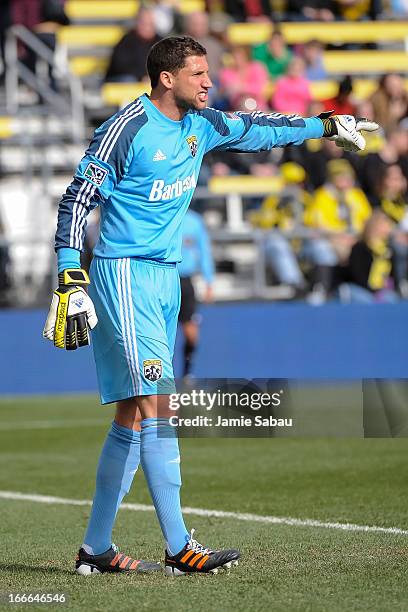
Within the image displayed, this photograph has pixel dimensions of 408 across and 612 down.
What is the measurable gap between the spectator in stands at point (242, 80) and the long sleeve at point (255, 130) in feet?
38.9

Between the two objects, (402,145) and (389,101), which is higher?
(389,101)

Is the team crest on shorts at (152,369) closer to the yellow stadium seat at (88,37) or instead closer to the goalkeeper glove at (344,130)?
the goalkeeper glove at (344,130)

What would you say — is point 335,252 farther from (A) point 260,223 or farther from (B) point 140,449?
(B) point 140,449

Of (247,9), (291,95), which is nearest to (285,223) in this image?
(291,95)

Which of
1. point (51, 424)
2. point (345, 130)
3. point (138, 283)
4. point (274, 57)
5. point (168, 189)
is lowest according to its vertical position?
point (51, 424)

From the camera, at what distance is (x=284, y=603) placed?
481 cm

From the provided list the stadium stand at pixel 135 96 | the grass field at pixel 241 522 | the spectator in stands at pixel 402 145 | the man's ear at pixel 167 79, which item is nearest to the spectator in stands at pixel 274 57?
the stadium stand at pixel 135 96

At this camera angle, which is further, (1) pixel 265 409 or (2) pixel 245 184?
(2) pixel 245 184

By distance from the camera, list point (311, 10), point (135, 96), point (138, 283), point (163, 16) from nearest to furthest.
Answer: point (138, 283) → point (135, 96) → point (163, 16) → point (311, 10)

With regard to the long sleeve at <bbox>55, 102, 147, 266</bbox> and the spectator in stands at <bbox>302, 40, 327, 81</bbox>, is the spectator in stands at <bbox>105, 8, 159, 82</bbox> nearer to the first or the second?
the spectator in stands at <bbox>302, 40, 327, 81</bbox>

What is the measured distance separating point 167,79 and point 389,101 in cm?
1362

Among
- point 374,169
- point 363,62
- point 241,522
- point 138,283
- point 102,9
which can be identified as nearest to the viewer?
point 138,283

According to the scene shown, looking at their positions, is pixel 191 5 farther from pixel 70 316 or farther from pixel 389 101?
pixel 70 316

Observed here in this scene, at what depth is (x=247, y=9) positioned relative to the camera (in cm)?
2138
